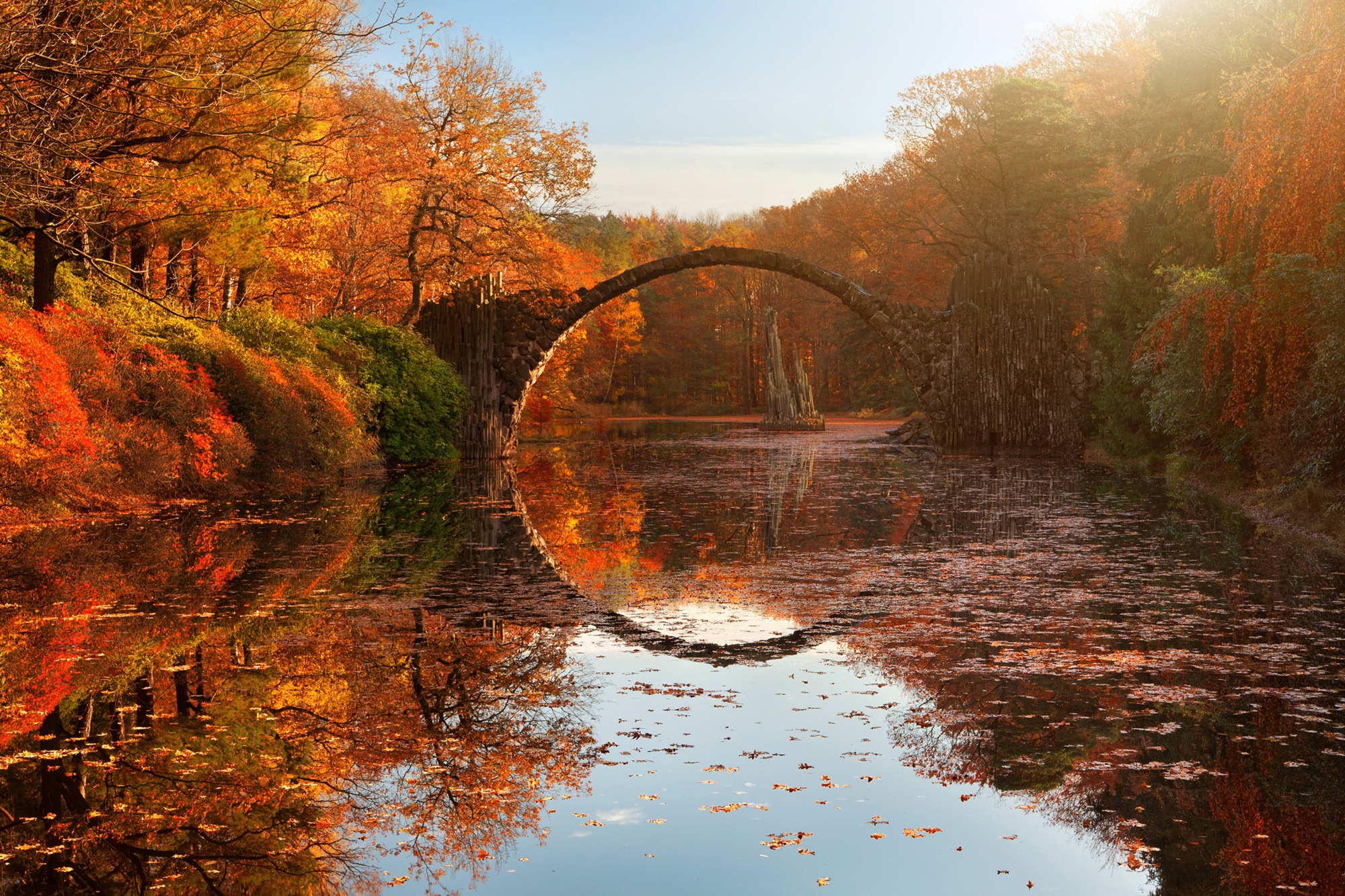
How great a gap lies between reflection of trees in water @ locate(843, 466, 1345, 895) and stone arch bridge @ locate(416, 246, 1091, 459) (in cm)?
1292

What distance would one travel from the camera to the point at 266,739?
447cm

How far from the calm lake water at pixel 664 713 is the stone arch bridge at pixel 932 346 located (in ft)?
41.1

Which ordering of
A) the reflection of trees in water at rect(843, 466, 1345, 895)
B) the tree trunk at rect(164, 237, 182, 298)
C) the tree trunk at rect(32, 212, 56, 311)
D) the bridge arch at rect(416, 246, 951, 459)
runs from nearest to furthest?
the reflection of trees in water at rect(843, 466, 1345, 895) → the tree trunk at rect(32, 212, 56, 311) → the tree trunk at rect(164, 237, 182, 298) → the bridge arch at rect(416, 246, 951, 459)

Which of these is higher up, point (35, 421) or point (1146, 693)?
point (35, 421)

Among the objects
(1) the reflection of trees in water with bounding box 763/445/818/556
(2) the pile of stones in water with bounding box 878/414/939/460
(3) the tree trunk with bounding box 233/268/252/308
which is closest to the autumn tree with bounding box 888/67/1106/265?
(2) the pile of stones in water with bounding box 878/414/939/460

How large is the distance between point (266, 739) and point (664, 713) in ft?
5.71

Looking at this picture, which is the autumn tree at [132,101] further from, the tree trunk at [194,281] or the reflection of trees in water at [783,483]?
the reflection of trees in water at [783,483]

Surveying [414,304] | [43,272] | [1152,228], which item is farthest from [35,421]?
[1152,228]

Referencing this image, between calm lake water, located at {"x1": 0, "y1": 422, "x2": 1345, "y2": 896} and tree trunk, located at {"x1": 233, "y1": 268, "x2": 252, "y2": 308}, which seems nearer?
calm lake water, located at {"x1": 0, "y1": 422, "x2": 1345, "y2": 896}

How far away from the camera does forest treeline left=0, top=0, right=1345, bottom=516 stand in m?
9.68

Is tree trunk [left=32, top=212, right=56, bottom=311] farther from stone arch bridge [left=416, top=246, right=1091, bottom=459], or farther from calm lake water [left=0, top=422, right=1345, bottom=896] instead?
stone arch bridge [left=416, top=246, right=1091, bottom=459]

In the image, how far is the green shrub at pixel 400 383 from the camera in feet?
64.7

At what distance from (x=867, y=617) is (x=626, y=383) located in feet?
196

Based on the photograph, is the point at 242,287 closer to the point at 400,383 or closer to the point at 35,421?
the point at 400,383
